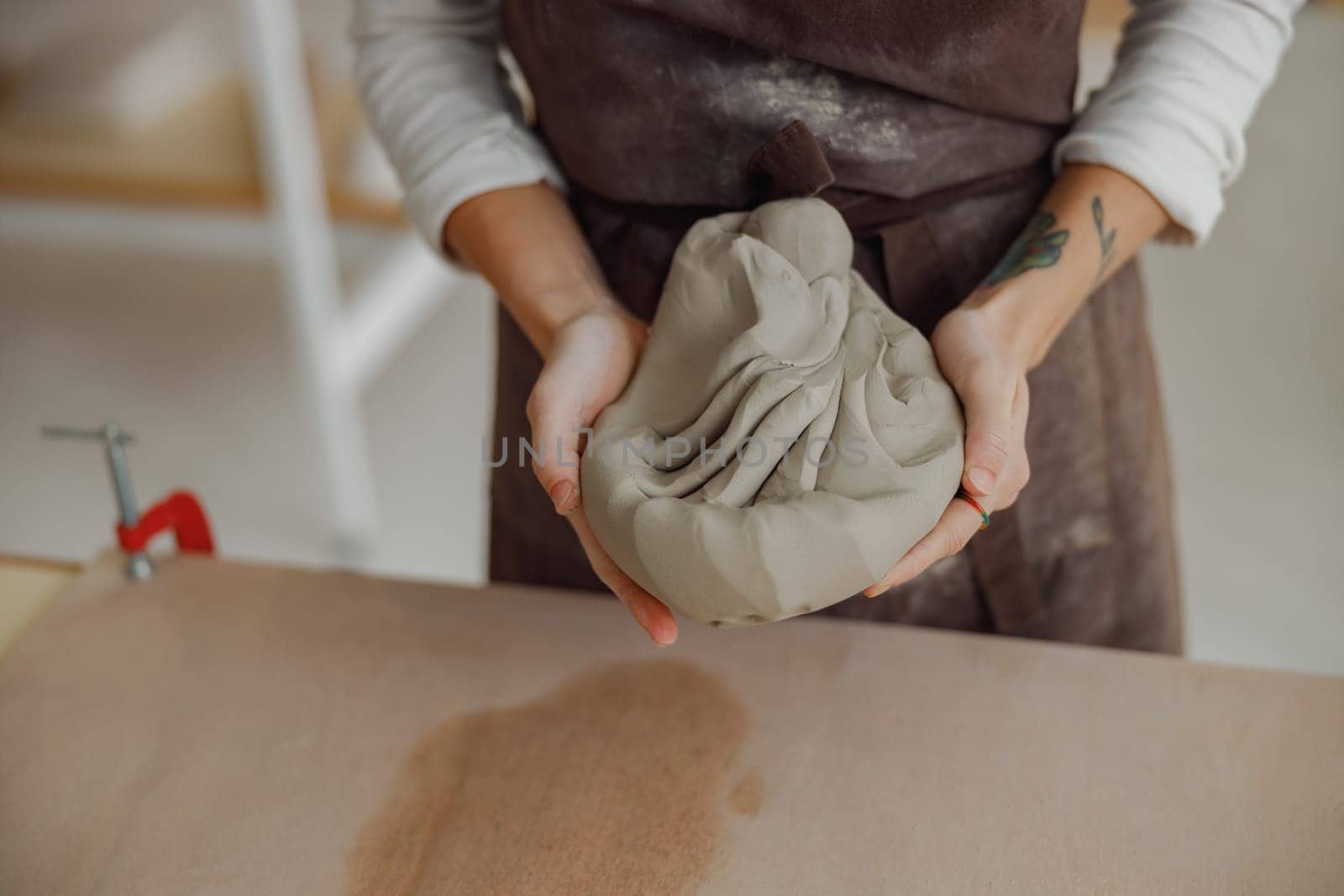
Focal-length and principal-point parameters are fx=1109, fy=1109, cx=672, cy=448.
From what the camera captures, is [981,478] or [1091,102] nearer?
[981,478]

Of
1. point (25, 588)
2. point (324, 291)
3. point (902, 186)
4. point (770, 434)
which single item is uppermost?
point (902, 186)

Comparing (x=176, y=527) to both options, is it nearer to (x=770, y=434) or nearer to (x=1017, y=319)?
(x=770, y=434)

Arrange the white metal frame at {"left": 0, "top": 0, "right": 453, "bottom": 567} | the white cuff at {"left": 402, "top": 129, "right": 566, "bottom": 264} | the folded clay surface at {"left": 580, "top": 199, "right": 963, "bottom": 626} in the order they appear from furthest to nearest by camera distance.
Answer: the white metal frame at {"left": 0, "top": 0, "right": 453, "bottom": 567}, the white cuff at {"left": 402, "top": 129, "right": 566, "bottom": 264}, the folded clay surface at {"left": 580, "top": 199, "right": 963, "bottom": 626}

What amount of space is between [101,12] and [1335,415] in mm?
3330

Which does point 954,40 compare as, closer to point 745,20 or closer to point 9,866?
point 745,20

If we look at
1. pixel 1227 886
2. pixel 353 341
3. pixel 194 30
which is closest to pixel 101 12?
pixel 194 30

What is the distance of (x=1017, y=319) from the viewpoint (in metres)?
0.87

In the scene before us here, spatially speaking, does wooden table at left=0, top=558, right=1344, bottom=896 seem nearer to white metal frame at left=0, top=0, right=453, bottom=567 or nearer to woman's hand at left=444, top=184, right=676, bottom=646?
woman's hand at left=444, top=184, right=676, bottom=646

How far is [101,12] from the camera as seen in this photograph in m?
3.08

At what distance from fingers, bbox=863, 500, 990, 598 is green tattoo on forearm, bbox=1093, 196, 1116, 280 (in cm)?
27

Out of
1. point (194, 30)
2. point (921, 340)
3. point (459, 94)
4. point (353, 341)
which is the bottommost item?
point (353, 341)

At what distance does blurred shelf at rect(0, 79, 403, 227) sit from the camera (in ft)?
10.0

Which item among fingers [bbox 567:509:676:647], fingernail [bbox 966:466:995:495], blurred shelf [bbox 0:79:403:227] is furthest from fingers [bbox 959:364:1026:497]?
blurred shelf [bbox 0:79:403:227]

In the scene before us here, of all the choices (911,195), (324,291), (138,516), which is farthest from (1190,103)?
(324,291)
